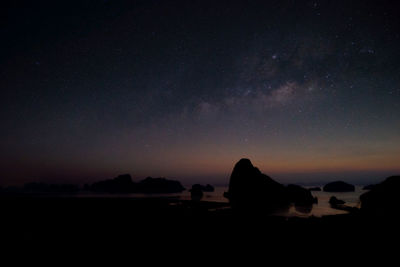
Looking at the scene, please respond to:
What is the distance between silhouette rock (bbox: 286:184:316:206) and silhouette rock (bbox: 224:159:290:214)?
162 cm

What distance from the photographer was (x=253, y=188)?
6169 centimetres

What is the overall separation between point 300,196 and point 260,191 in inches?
465

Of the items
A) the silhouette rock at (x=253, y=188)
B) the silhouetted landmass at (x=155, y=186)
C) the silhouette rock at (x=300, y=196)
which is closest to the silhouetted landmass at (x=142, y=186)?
the silhouetted landmass at (x=155, y=186)

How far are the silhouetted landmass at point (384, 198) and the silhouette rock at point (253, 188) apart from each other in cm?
2467

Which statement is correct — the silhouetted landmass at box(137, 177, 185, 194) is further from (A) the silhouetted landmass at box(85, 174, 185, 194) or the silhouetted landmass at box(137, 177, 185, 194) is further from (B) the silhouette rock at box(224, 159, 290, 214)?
(B) the silhouette rock at box(224, 159, 290, 214)

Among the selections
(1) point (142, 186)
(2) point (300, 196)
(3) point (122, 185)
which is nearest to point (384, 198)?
(2) point (300, 196)

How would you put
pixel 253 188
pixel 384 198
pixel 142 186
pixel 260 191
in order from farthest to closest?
1. pixel 142 186
2. pixel 253 188
3. pixel 260 191
4. pixel 384 198

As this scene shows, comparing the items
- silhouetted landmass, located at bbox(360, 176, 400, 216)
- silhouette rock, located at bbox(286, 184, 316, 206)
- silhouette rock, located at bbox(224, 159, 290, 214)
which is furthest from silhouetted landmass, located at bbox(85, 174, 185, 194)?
silhouetted landmass, located at bbox(360, 176, 400, 216)

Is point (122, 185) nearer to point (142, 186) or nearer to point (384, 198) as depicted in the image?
point (142, 186)

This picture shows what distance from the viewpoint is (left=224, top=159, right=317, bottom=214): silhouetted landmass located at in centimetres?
5392

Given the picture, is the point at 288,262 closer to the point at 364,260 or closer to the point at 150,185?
the point at 364,260

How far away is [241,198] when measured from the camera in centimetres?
6312

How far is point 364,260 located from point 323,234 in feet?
16.6

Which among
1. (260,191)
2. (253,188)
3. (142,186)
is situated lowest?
(142,186)
